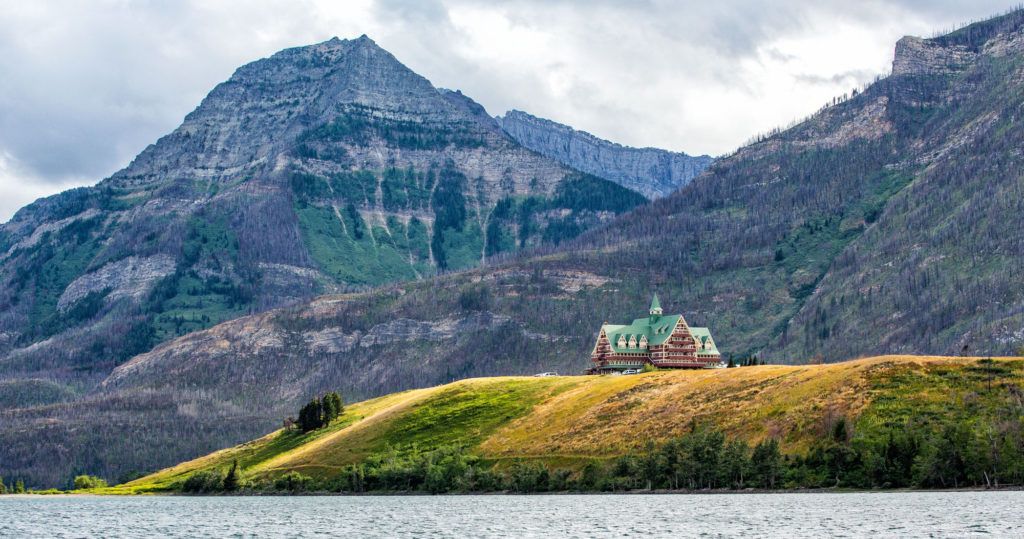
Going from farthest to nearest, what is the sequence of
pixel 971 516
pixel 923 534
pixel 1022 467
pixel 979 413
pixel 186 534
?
1. pixel 979 413
2. pixel 1022 467
3. pixel 186 534
4. pixel 971 516
5. pixel 923 534

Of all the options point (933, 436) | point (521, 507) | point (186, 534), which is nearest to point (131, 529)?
point (186, 534)

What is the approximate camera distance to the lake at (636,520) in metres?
137

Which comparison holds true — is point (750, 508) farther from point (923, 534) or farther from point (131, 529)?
point (131, 529)

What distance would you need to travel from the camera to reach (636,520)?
520ft

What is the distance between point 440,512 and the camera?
18688cm

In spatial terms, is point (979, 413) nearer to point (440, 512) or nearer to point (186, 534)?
point (440, 512)

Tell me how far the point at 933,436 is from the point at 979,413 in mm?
11013

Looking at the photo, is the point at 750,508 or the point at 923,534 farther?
the point at 750,508

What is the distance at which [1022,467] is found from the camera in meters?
181

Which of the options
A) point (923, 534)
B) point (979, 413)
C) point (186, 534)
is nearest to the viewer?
point (923, 534)

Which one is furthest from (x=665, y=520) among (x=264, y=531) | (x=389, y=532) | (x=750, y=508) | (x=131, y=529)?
(x=131, y=529)

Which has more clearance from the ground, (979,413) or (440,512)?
(979,413)

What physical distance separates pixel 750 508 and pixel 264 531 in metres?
62.5

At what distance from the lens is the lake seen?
5408 inches
